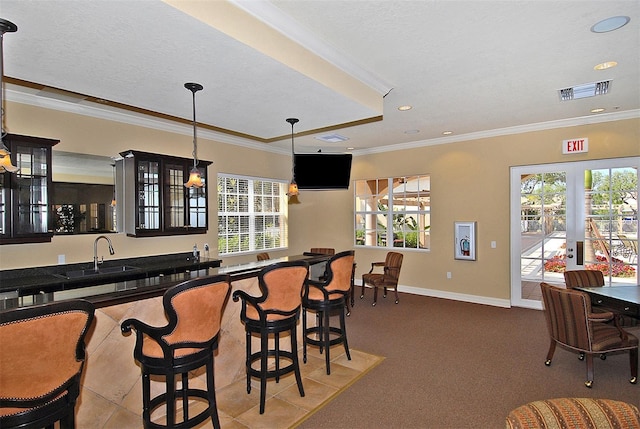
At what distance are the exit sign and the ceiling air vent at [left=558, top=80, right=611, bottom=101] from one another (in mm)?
1280

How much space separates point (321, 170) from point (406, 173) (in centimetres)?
172

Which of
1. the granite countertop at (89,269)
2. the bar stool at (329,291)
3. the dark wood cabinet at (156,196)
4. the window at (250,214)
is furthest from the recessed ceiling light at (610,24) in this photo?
the window at (250,214)

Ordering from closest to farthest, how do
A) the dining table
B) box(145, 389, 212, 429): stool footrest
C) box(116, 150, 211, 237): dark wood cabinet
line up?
box(145, 389, 212, 429): stool footrest → the dining table → box(116, 150, 211, 237): dark wood cabinet

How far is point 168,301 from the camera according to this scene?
6.63ft

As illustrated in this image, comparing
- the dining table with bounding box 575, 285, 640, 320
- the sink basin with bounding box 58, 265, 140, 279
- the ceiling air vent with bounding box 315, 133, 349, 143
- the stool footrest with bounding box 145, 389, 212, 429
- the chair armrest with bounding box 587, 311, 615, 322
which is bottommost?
the stool footrest with bounding box 145, 389, 212, 429

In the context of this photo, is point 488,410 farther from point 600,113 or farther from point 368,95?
point 600,113

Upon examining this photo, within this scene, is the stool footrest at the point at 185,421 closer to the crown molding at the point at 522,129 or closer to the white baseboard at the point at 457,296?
the white baseboard at the point at 457,296

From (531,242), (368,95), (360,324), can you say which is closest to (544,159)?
(531,242)

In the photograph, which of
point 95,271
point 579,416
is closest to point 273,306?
point 579,416

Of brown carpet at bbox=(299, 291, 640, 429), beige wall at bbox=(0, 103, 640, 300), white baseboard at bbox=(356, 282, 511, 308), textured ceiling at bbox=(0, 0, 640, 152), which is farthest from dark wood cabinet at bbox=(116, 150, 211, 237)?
white baseboard at bbox=(356, 282, 511, 308)

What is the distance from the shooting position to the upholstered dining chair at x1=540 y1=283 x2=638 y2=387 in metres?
3.13

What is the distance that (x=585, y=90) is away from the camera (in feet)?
13.3

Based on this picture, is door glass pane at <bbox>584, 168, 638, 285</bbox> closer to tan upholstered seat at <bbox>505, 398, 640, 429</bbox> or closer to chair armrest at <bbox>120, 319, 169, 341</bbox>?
tan upholstered seat at <bbox>505, 398, 640, 429</bbox>

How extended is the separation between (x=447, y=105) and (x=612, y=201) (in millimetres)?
2911
